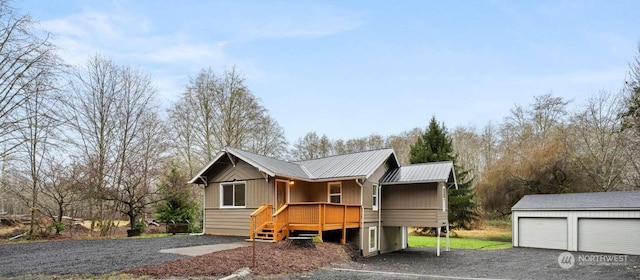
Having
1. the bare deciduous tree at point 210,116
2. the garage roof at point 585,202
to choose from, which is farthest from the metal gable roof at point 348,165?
the bare deciduous tree at point 210,116

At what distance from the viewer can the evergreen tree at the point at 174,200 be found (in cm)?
2052

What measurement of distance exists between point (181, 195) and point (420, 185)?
42.1ft

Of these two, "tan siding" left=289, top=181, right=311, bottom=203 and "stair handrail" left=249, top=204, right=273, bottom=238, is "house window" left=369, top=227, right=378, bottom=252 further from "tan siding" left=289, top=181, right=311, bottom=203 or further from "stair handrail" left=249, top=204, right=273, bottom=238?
"stair handrail" left=249, top=204, right=273, bottom=238

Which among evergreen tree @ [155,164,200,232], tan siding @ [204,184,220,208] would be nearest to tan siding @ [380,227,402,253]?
tan siding @ [204,184,220,208]

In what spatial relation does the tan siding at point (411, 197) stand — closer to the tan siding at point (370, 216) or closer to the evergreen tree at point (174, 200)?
the tan siding at point (370, 216)

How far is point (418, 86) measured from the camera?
76.4 feet

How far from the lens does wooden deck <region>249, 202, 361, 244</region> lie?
1387 centimetres

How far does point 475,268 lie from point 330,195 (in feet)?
21.9

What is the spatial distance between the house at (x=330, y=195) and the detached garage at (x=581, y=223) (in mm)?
5419

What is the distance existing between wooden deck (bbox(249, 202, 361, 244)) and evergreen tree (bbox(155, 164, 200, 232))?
26.1 feet

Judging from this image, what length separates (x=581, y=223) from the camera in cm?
1825

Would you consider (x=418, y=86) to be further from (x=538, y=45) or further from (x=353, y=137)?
(x=353, y=137)

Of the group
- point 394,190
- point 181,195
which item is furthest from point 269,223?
point 181,195

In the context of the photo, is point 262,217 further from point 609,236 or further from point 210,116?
point 609,236
